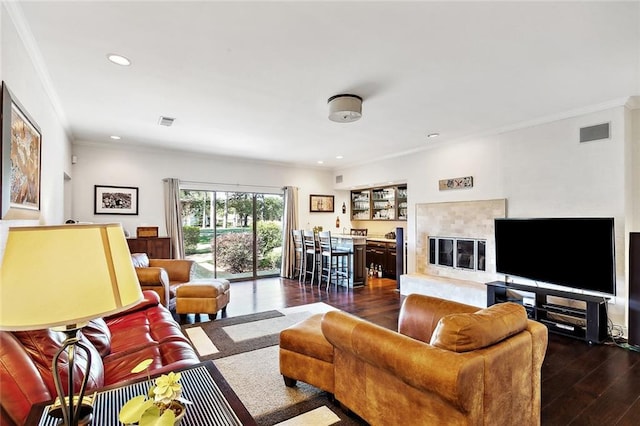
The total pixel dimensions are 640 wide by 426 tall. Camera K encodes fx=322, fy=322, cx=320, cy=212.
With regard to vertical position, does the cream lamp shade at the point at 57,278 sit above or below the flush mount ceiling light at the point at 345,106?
below

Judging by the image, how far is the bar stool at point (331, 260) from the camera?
6289 millimetres

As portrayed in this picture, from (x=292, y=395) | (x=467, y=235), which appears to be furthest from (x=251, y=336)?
(x=467, y=235)

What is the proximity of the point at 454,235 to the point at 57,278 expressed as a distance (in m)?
5.24

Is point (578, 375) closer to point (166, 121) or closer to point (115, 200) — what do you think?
point (166, 121)

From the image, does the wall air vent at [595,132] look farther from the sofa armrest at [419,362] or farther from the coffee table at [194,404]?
the coffee table at [194,404]

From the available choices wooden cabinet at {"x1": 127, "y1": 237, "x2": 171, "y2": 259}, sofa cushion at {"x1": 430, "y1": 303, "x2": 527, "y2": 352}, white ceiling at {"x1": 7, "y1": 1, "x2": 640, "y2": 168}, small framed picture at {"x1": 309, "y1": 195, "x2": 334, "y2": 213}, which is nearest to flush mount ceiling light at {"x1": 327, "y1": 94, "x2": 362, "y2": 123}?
white ceiling at {"x1": 7, "y1": 1, "x2": 640, "y2": 168}

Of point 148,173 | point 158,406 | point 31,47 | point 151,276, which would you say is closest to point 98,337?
point 158,406

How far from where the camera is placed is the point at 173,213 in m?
6.06

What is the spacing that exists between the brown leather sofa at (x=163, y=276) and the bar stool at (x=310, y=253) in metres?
2.59

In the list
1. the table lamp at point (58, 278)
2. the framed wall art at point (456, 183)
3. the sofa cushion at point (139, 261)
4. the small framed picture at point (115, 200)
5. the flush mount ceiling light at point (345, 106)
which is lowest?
the sofa cushion at point (139, 261)

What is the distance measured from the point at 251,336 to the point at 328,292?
241cm

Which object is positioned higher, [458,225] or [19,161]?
[19,161]

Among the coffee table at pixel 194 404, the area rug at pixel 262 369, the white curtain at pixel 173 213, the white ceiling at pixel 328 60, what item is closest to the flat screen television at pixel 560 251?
the white ceiling at pixel 328 60

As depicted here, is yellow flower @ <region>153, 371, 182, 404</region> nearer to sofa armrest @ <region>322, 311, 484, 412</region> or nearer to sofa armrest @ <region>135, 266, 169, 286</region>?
sofa armrest @ <region>322, 311, 484, 412</region>
